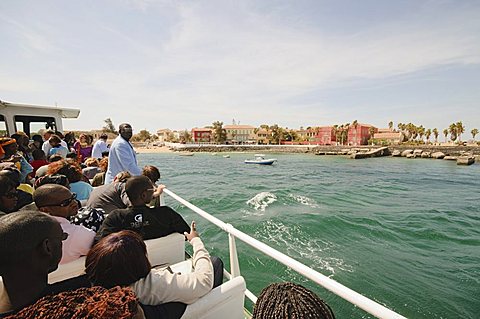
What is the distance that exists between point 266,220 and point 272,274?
385 centimetres

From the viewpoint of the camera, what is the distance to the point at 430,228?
927 centimetres

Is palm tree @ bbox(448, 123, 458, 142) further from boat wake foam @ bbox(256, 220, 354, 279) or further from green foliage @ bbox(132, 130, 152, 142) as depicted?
green foliage @ bbox(132, 130, 152, 142)

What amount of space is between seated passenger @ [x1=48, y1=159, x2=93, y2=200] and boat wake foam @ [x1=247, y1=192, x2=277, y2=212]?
8.14 m

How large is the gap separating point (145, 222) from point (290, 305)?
5.51 feet

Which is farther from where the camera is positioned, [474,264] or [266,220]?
[266,220]

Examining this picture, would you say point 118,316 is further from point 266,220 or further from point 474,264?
point 474,264

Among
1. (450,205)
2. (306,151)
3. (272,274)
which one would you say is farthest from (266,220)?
(306,151)

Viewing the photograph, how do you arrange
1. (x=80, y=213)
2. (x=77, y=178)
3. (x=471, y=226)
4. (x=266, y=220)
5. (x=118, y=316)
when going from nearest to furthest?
(x=118, y=316) < (x=80, y=213) < (x=77, y=178) < (x=266, y=220) < (x=471, y=226)

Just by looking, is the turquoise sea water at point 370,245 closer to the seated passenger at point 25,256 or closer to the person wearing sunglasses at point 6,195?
the person wearing sunglasses at point 6,195

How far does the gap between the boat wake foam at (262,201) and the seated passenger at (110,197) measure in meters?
8.27

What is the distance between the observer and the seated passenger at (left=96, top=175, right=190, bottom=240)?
80.4 inches

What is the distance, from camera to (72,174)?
3.08 m

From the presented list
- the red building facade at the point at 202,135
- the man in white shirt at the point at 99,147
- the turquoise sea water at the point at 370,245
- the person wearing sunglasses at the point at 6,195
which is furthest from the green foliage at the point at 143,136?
the person wearing sunglasses at the point at 6,195

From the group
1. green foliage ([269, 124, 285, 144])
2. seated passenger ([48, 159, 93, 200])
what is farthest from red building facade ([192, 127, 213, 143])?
seated passenger ([48, 159, 93, 200])
